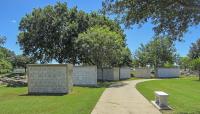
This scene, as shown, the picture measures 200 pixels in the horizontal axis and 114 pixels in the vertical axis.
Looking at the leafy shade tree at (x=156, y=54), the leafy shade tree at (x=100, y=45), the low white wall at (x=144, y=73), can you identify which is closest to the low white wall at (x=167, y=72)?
the low white wall at (x=144, y=73)

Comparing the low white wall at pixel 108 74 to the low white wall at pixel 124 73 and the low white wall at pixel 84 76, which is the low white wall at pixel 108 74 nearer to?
the low white wall at pixel 124 73

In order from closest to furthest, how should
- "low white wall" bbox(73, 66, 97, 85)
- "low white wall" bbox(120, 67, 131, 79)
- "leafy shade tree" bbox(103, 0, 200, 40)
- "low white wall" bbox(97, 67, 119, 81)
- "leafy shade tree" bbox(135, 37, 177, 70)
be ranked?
"leafy shade tree" bbox(103, 0, 200, 40) → "low white wall" bbox(73, 66, 97, 85) → "low white wall" bbox(97, 67, 119, 81) → "low white wall" bbox(120, 67, 131, 79) → "leafy shade tree" bbox(135, 37, 177, 70)

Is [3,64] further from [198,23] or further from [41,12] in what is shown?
[198,23]

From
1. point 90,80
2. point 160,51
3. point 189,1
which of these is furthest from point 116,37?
point 160,51

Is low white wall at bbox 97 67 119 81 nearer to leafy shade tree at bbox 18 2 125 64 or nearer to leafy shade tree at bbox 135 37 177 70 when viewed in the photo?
leafy shade tree at bbox 18 2 125 64

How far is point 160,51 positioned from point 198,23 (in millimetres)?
66711

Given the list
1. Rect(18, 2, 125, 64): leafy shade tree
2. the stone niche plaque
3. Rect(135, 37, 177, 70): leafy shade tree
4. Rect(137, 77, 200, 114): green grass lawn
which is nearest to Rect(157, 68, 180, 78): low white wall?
Rect(135, 37, 177, 70): leafy shade tree

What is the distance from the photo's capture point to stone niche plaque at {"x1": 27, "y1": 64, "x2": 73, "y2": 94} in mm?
27375

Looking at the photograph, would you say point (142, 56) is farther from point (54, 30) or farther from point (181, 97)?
point (181, 97)

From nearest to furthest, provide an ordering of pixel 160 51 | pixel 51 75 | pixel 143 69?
pixel 51 75 < pixel 143 69 < pixel 160 51

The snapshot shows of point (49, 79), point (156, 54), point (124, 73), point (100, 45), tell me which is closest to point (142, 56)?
point (156, 54)

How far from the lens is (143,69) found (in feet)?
236

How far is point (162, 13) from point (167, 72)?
58.9 meters

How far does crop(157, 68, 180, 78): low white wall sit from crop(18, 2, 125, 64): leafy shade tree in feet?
60.9
